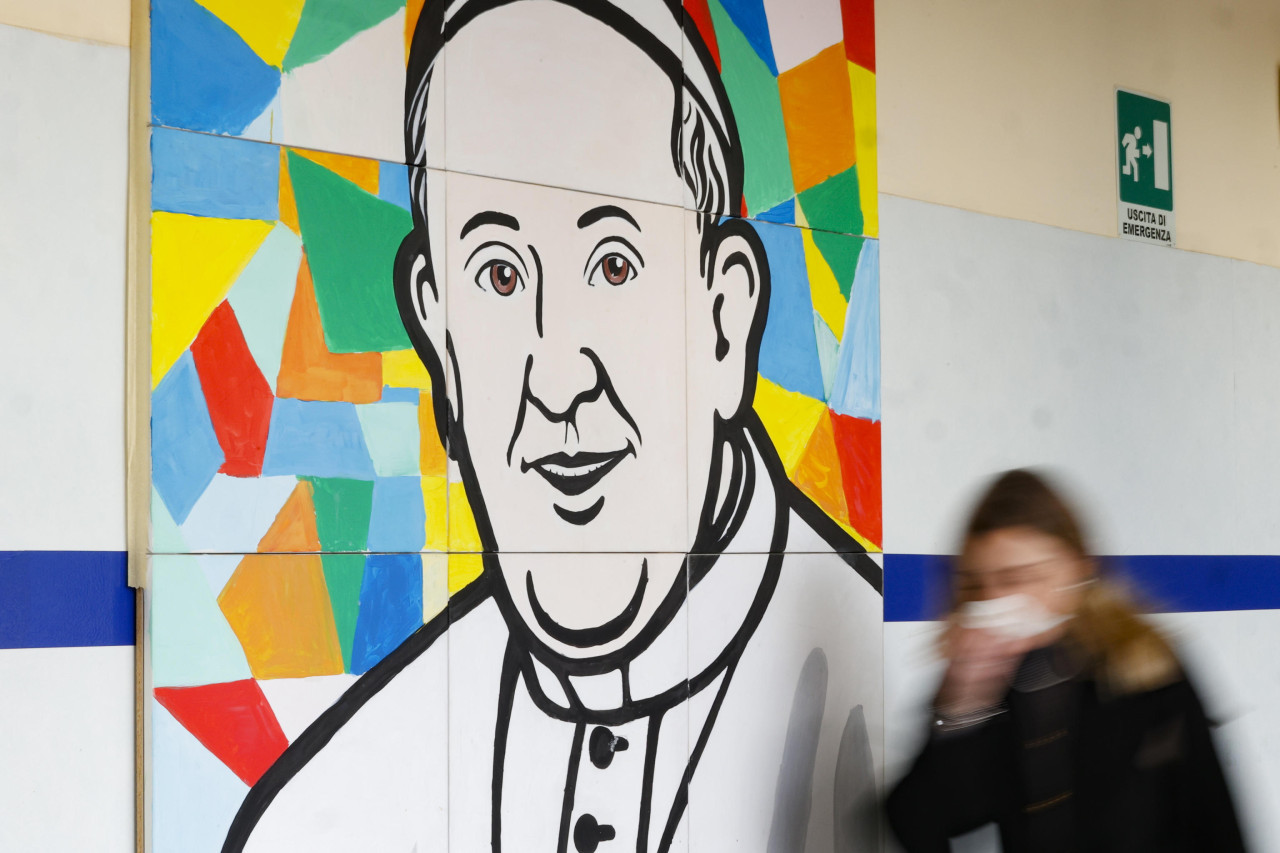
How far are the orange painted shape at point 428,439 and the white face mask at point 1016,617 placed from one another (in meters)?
1.11

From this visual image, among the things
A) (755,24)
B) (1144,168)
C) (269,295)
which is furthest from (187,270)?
(1144,168)

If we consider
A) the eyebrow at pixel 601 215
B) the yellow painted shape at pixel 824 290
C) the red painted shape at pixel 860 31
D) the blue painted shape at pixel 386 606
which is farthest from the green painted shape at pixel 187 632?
the red painted shape at pixel 860 31

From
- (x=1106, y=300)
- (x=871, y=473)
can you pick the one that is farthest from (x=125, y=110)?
(x=1106, y=300)

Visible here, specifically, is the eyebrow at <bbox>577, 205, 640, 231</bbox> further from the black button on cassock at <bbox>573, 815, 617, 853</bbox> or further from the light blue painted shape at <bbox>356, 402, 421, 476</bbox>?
the black button on cassock at <bbox>573, 815, 617, 853</bbox>

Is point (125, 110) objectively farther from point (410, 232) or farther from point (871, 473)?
point (871, 473)

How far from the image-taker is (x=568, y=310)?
8.31ft

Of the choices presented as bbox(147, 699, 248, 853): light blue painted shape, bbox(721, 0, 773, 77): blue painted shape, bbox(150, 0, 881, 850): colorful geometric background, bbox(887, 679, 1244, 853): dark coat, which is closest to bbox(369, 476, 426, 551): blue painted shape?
bbox(150, 0, 881, 850): colorful geometric background

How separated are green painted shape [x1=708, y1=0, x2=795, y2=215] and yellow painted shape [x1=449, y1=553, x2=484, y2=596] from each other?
1.04 metres

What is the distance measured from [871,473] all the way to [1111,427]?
0.96 m

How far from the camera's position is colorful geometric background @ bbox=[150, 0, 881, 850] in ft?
6.78

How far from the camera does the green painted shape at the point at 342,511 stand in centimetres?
222

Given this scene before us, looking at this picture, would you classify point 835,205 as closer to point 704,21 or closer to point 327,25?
point 704,21

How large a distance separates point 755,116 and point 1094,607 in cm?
156

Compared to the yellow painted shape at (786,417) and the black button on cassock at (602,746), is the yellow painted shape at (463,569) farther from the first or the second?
the yellow painted shape at (786,417)
